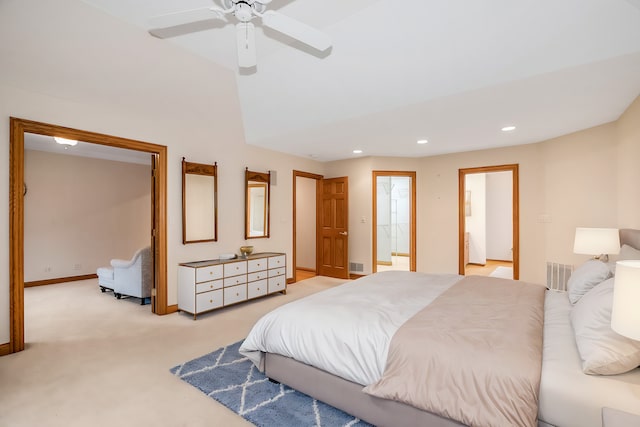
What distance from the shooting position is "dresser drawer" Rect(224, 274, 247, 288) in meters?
4.09

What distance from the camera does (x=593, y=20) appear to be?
2.04 metres

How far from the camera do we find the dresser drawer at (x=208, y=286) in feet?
12.4

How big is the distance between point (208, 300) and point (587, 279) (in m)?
3.79

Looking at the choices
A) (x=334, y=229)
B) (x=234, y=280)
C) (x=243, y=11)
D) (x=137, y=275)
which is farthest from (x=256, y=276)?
(x=243, y=11)

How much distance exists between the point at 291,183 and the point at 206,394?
4050mm

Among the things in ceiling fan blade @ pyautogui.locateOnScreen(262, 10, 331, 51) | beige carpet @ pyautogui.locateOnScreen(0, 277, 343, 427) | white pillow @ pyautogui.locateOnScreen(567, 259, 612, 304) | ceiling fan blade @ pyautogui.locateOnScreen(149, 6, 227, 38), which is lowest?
beige carpet @ pyautogui.locateOnScreen(0, 277, 343, 427)

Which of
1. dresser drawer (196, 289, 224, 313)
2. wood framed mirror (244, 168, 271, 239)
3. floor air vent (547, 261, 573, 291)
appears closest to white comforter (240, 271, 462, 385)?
dresser drawer (196, 289, 224, 313)

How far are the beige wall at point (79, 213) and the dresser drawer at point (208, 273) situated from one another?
392cm

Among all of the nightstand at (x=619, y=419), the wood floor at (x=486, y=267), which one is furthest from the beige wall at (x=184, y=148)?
the wood floor at (x=486, y=267)

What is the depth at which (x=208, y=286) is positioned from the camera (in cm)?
387

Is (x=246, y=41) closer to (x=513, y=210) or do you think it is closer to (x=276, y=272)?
(x=276, y=272)

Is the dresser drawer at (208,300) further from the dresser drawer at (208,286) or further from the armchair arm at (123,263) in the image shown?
the armchair arm at (123,263)

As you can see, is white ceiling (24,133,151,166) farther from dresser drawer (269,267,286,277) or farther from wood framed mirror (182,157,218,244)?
dresser drawer (269,267,286,277)

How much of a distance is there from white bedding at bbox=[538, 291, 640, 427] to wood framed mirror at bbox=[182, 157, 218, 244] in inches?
155
